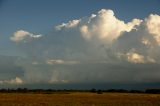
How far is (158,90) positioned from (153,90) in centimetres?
226

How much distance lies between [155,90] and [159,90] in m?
1.74

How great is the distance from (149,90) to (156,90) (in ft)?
13.0

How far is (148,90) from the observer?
168 metres

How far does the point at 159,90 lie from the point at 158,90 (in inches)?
27.6

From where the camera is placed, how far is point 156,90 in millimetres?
164750

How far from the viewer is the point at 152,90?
16562 cm

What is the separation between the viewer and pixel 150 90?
167 m

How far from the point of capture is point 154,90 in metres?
165

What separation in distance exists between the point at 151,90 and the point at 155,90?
7.74 feet

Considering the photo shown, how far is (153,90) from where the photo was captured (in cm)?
16488

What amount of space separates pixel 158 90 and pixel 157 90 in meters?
0.85

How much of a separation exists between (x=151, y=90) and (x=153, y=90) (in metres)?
1.84

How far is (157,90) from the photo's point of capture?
16438cm

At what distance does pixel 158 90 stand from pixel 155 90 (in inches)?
55.6
